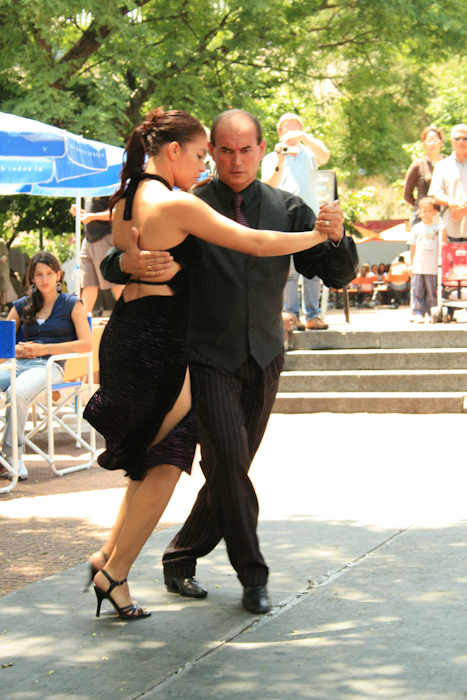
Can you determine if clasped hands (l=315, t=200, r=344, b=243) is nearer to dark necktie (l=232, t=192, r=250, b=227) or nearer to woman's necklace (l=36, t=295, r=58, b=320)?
dark necktie (l=232, t=192, r=250, b=227)

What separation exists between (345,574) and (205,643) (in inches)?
39.8

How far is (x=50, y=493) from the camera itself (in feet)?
21.1

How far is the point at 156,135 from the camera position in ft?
11.9

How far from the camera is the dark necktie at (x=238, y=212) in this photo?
3955 millimetres

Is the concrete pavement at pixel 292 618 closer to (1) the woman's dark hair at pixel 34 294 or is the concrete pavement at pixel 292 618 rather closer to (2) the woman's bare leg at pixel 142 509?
(2) the woman's bare leg at pixel 142 509

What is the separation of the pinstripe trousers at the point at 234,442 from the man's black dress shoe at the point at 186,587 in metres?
0.26

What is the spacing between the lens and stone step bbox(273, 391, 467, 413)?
9312 millimetres

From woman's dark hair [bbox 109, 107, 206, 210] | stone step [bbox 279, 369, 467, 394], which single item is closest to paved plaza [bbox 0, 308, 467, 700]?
woman's dark hair [bbox 109, 107, 206, 210]

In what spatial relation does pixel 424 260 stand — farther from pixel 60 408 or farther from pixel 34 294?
pixel 60 408

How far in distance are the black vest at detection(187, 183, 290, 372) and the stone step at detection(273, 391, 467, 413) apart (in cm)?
572

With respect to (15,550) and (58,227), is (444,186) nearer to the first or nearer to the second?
(15,550)

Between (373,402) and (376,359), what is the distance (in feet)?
2.93

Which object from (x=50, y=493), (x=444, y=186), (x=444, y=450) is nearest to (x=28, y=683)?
(x=50, y=493)

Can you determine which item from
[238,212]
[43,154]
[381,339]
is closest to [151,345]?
[238,212]
